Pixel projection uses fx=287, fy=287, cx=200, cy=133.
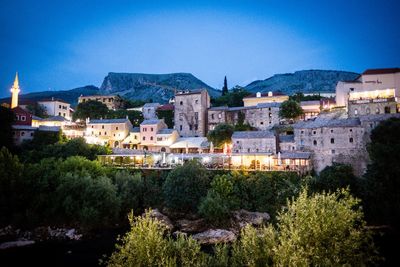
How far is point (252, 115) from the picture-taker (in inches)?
2408

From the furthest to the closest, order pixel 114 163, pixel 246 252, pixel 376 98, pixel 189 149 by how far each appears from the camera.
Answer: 1. pixel 189 149
2. pixel 114 163
3. pixel 376 98
4. pixel 246 252

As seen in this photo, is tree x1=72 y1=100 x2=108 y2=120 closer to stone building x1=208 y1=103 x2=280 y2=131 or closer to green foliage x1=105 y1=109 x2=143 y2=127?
green foliage x1=105 y1=109 x2=143 y2=127

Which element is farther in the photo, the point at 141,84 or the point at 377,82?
the point at 141,84

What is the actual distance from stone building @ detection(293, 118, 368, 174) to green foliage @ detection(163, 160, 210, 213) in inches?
700

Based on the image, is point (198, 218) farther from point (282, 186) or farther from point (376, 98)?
point (376, 98)

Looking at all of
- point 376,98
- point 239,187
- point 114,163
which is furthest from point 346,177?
point 114,163

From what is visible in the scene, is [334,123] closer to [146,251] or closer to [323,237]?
[323,237]

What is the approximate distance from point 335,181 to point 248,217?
38.6 feet

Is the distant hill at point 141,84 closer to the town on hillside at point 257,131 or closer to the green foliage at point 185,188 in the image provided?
the town on hillside at point 257,131

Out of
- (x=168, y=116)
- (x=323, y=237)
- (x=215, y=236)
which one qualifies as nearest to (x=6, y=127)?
(x=168, y=116)

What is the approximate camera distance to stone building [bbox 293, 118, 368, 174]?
41.3 m

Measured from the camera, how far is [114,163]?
49656 mm

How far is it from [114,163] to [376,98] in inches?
1759

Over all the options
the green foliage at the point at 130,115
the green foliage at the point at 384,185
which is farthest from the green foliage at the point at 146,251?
the green foliage at the point at 130,115
